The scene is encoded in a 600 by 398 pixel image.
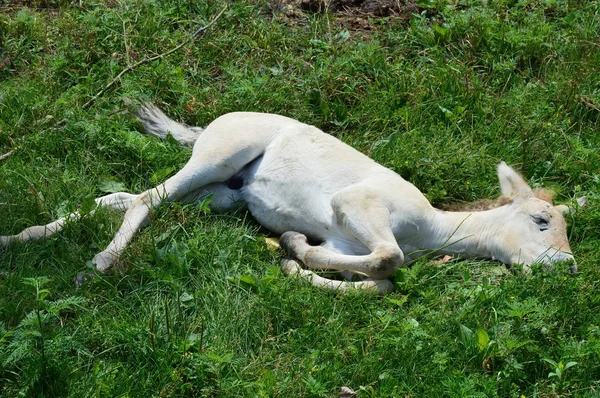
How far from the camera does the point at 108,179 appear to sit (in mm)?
6375

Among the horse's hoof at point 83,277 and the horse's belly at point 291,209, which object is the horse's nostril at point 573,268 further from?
the horse's hoof at point 83,277

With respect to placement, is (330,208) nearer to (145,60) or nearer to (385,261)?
(385,261)

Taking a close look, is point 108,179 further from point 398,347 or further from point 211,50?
point 398,347

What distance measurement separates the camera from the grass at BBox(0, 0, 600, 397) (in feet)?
14.4

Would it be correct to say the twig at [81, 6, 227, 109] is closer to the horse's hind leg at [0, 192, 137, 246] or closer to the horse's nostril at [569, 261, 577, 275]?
the horse's hind leg at [0, 192, 137, 246]

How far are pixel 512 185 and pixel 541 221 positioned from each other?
40 cm

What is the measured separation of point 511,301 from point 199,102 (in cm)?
351

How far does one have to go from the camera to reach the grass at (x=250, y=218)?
4.38m

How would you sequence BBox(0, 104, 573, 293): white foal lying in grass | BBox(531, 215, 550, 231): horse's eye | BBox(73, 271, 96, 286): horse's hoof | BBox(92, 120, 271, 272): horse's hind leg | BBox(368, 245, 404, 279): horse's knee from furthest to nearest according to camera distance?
BBox(92, 120, 271, 272): horse's hind leg → BBox(531, 215, 550, 231): horse's eye → BBox(0, 104, 573, 293): white foal lying in grass → BBox(368, 245, 404, 279): horse's knee → BBox(73, 271, 96, 286): horse's hoof

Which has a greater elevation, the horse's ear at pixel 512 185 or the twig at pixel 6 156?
the horse's ear at pixel 512 185

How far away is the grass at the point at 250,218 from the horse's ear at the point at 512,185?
1.40ft

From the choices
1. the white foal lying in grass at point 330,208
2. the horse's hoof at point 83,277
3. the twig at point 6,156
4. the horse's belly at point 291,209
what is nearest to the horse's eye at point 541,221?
the white foal lying in grass at point 330,208

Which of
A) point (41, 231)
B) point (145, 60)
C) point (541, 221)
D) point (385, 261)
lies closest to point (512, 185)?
point (541, 221)

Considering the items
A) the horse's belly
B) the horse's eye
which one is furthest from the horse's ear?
the horse's belly
